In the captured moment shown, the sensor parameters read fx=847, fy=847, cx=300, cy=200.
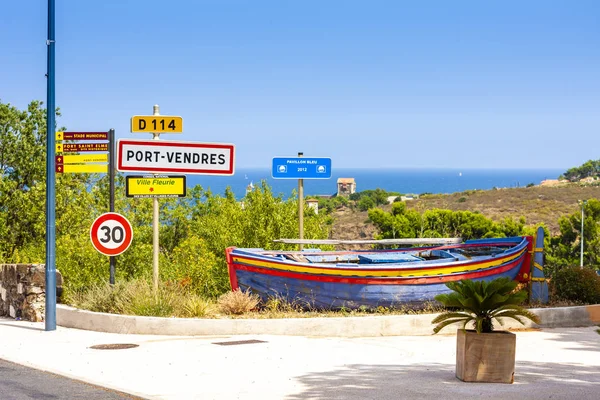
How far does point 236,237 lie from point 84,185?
13.4 meters

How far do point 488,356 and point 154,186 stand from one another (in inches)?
355

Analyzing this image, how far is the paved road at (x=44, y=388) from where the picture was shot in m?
9.49

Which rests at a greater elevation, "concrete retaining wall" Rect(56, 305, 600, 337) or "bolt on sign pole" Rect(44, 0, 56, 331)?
"bolt on sign pole" Rect(44, 0, 56, 331)

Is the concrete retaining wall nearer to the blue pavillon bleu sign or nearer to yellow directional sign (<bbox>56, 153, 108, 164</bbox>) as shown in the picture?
yellow directional sign (<bbox>56, 153, 108, 164</bbox>)

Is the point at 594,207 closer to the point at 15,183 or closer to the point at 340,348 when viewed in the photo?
the point at 15,183

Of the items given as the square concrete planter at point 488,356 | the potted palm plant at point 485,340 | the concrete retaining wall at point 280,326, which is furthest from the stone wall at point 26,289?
the square concrete planter at point 488,356

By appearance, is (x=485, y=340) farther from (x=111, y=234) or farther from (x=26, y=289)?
(x=26, y=289)

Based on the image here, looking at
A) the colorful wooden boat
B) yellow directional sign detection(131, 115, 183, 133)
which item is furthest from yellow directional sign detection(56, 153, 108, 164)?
the colorful wooden boat

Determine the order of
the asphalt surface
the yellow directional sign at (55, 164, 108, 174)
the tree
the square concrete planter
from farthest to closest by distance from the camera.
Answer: the tree, the yellow directional sign at (55, 164, 108, 174), the square concrete planter, the asphalt surface

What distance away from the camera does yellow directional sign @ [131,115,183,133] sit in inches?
673

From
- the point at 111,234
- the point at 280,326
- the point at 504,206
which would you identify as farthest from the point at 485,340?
the point at 504,206

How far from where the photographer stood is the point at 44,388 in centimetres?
1005

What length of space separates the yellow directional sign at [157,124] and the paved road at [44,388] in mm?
6820

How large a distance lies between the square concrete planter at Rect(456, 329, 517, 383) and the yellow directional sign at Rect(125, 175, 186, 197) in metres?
8.64
